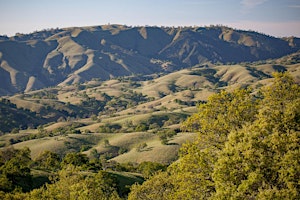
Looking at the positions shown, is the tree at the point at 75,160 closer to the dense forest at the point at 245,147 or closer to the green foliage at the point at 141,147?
the green foliage at the point at 141,147

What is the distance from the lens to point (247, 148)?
20.8m

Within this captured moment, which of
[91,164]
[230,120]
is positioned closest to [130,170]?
[91,164]

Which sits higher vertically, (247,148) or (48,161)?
(247,148)

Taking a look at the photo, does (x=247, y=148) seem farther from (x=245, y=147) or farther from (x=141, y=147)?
(x=141, y=147)

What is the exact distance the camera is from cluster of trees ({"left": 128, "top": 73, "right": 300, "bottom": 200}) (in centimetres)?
1970

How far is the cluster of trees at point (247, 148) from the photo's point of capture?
776 inches

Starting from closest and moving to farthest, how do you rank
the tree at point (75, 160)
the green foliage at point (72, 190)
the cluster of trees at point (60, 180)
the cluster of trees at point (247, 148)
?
1. the cluster of trees at point (247, 148)
2. the green foliage at point (72, 190)
3. the cluster of trees at point (60, 180)
4. the tree at point (75, 160)

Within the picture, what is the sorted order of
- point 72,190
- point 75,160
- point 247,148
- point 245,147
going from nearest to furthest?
point 245,147
point 247,148
point 72,190
point 75,160

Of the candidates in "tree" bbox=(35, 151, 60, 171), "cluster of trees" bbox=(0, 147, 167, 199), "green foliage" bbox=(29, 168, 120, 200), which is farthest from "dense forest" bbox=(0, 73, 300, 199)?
"tree" bbox=(35, 151, 60, 171)

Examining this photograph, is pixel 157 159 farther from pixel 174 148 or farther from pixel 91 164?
pixel 91 164

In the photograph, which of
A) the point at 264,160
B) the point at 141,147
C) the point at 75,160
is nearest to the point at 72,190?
the point at 264,160

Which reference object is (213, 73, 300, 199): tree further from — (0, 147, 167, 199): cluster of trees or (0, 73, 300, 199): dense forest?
(0, 147, 167, 199): cluster of trees

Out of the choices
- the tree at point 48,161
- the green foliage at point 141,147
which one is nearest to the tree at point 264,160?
the tree at point 48,161

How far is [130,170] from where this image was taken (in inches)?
4958
